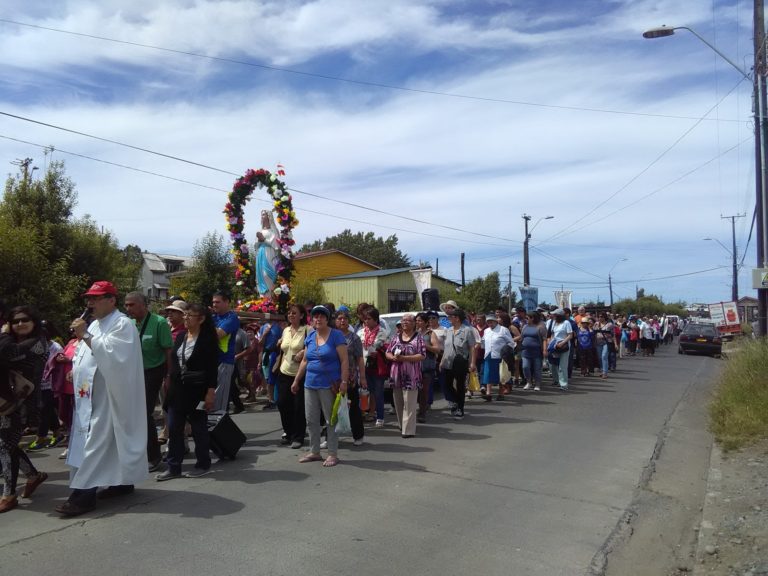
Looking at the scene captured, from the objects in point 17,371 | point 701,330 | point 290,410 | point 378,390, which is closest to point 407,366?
point 378,390

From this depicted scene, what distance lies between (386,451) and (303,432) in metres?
1.05

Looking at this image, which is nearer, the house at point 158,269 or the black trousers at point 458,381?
the black trousers at point 458,381

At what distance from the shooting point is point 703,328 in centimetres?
3061

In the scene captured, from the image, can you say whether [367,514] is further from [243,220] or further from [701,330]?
[701,330]

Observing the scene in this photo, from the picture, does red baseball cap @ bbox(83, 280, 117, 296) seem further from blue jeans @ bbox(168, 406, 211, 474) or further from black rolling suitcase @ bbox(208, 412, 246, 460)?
black rolling suitcase @ bbox(208, 412, 246, 460)

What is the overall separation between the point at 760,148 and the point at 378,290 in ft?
78.7

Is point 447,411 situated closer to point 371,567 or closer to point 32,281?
point 371,567

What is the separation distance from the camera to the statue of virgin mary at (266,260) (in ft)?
48.8

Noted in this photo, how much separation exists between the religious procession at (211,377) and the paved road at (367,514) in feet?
0.98

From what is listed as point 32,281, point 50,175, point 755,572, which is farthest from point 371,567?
point 50,175

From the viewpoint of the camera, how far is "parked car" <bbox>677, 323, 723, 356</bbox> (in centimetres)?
2959

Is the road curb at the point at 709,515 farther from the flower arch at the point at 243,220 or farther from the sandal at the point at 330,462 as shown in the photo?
the flower arch at the point at 243,220

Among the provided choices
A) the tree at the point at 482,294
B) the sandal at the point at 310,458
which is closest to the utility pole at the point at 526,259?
the tree at the point at 482,294

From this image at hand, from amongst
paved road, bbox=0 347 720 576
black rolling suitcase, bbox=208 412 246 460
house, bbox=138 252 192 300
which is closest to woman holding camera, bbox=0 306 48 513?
paved road, bbox=0 347 720 576
